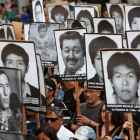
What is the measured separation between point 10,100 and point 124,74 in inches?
52.8

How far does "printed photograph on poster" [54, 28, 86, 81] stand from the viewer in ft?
18.7

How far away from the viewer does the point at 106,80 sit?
4.41 m

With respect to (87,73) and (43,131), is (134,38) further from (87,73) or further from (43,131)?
(43,131)

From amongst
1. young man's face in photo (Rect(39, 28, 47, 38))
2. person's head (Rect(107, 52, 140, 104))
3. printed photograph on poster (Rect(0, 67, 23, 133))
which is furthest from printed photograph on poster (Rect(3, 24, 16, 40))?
printed photograph on poster (Rect(0, 67, 23, 133))

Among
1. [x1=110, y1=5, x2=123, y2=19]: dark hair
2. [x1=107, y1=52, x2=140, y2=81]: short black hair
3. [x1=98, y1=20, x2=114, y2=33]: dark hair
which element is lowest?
[x1=107, y1=52, x2=140, y2=81]: short black hair

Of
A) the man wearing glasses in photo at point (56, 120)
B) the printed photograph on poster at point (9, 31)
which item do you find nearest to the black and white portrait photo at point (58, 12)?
the printed photograph on poster at point (9, 31)

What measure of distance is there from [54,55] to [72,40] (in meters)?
0.98

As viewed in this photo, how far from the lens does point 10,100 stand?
3.62 m

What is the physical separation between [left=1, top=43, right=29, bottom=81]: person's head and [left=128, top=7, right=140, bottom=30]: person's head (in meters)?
4.52

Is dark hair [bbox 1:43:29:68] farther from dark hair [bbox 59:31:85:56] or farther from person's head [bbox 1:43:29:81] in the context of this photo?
dark hair [bbox 59:31:85:56]

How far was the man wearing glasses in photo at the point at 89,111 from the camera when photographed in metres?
5.29

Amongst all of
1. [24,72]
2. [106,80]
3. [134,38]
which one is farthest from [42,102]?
[134,38]

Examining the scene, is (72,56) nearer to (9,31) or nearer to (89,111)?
(89,111)

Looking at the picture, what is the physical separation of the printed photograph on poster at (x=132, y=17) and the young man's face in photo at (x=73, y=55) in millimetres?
3122
